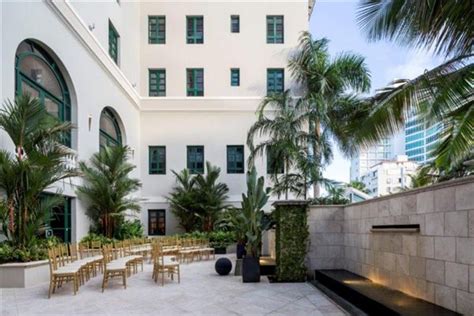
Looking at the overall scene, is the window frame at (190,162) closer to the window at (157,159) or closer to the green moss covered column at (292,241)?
the window at (157,159)

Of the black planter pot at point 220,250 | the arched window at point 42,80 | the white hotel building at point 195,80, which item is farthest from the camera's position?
the white hotel building at point 195,80

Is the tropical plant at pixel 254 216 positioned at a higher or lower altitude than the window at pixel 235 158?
lower

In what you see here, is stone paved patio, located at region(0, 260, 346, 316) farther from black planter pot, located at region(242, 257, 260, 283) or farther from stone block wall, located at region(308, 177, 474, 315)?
stone block wall, located at region(308, 177, 474, 315)

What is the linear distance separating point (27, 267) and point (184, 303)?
3.89m

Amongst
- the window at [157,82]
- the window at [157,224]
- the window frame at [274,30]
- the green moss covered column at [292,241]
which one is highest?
the window frame at [274,30]

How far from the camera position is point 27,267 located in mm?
9438

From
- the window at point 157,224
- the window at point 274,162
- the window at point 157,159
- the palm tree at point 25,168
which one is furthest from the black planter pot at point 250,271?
the window at point 157,159

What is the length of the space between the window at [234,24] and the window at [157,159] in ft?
25.4

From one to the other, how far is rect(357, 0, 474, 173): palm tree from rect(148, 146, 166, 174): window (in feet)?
58.6

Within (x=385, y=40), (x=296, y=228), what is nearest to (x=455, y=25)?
(x=385, y=40)

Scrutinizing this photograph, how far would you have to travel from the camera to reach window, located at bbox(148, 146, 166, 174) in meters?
23.2

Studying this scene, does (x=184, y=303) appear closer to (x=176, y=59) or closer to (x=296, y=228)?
(x=296, y=228)

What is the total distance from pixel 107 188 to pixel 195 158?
8.26m

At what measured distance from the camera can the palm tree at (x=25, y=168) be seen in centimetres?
959
